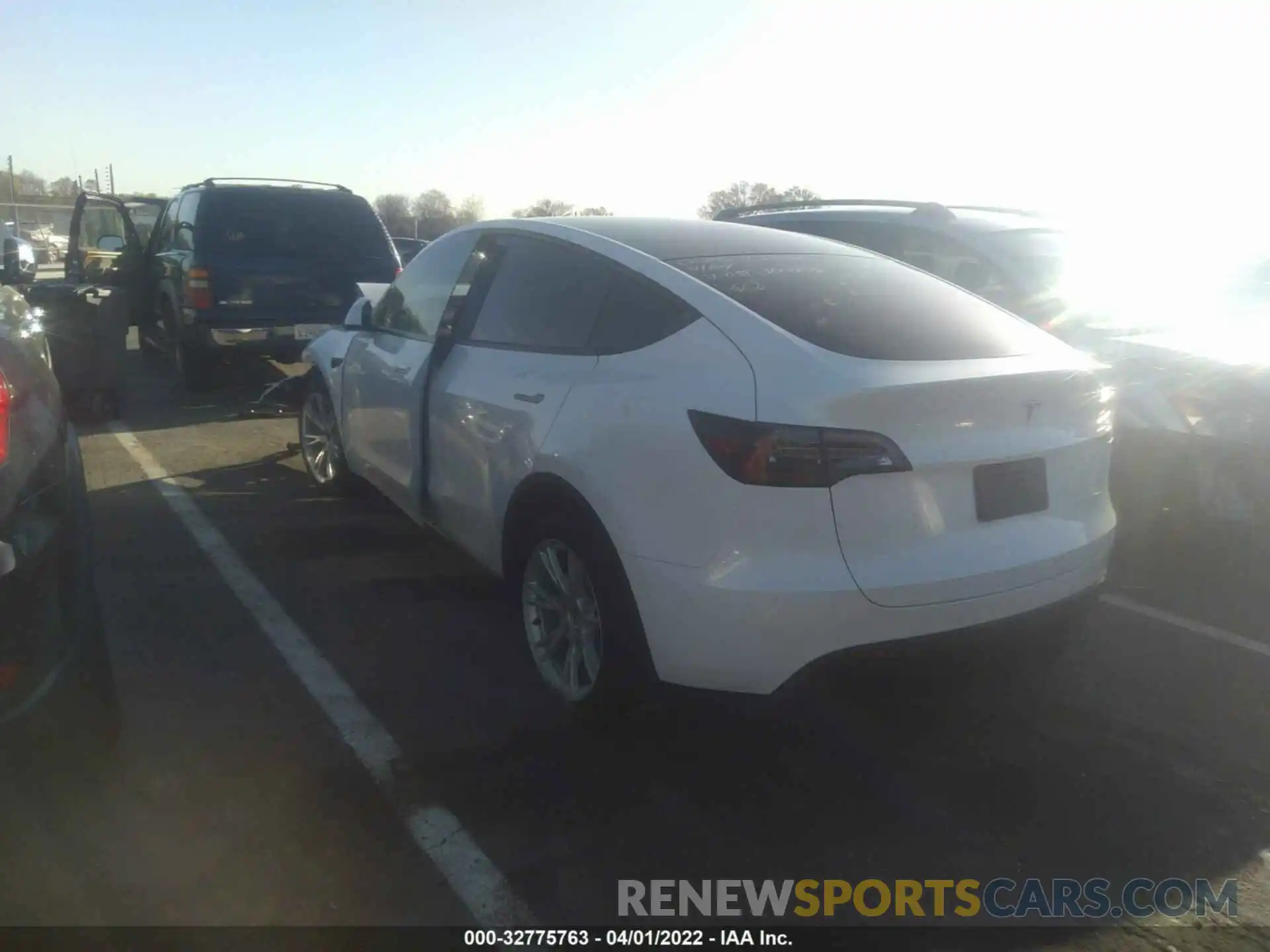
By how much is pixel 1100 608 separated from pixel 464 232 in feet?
11.3

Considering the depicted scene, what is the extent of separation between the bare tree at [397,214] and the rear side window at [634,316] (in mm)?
26687

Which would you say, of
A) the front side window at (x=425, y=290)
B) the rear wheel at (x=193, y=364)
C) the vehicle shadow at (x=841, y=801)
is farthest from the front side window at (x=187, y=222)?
the vehicle shadow at (x=841, y=801)

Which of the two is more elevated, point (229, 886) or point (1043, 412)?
point (1043, 412)

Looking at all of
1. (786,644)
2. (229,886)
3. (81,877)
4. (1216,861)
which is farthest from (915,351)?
(81,877)

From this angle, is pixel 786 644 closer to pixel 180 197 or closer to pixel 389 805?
pixel 389 805

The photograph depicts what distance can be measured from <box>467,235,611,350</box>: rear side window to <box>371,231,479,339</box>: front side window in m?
0.29

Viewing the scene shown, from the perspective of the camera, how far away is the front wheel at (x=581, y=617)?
3250mm

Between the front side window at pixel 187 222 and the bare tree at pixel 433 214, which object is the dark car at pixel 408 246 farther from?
the front side window at pixel 187 222

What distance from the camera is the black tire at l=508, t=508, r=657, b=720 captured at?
3219 millimetres

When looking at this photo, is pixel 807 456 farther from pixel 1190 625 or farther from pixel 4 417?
pixel 1190 625

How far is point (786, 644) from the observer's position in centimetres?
293

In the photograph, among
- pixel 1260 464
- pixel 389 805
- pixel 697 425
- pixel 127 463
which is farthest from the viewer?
pixel 127 463

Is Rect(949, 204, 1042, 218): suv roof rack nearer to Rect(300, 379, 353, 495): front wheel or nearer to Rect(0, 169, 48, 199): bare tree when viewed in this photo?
Rect(300, 379, 353, 495): front wheel

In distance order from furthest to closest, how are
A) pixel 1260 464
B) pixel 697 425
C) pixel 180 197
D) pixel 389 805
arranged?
1. pixel 180 197
2. pixel 1260 464
3. pixel 389 805
4. pixel 697 425
